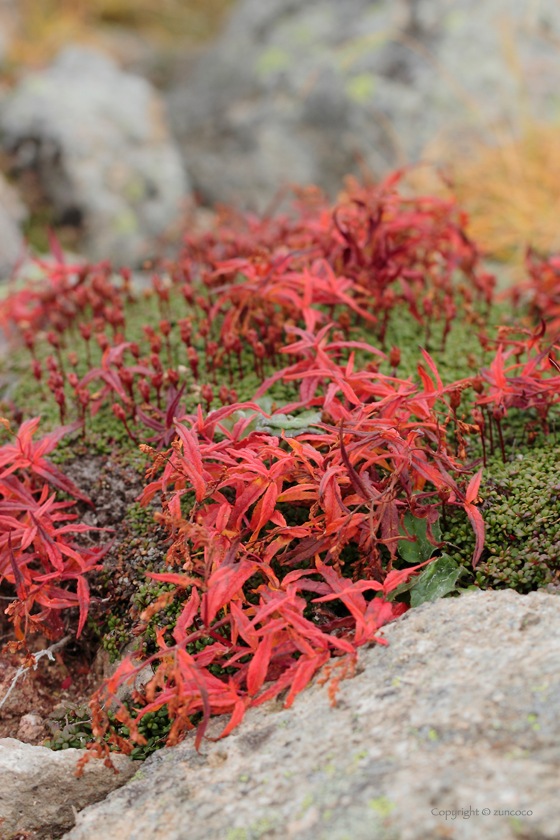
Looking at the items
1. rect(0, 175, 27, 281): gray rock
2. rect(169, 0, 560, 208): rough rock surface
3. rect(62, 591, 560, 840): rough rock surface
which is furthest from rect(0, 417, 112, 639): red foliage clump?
rect(169, 0, 560, 208): rough rock surface

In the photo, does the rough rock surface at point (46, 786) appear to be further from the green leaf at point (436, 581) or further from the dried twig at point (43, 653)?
the green leaf at point (436, 581)

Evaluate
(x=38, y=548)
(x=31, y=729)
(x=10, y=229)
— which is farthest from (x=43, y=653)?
(x=10, y=229)

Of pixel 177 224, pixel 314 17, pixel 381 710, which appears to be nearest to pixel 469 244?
pixel 381 710

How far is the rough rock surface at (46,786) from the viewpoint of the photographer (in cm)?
171

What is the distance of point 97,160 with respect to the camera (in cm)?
581

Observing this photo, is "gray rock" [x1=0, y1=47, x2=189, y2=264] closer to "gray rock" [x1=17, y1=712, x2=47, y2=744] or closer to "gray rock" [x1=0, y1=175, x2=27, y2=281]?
"gray rock" [x1=0, y1=175, x2=27, y2=281]

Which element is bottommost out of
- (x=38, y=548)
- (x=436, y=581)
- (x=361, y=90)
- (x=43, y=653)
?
(x=43, y=653)

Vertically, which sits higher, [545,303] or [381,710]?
[545,303]

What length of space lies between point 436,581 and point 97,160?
211 inches

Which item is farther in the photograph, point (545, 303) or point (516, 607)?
point (545, 303)

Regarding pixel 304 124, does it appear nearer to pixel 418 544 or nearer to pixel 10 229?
pixel 10 229

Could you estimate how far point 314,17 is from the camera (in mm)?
6793

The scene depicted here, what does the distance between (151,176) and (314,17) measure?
106 inches

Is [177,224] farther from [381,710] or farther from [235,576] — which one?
[381,710]
